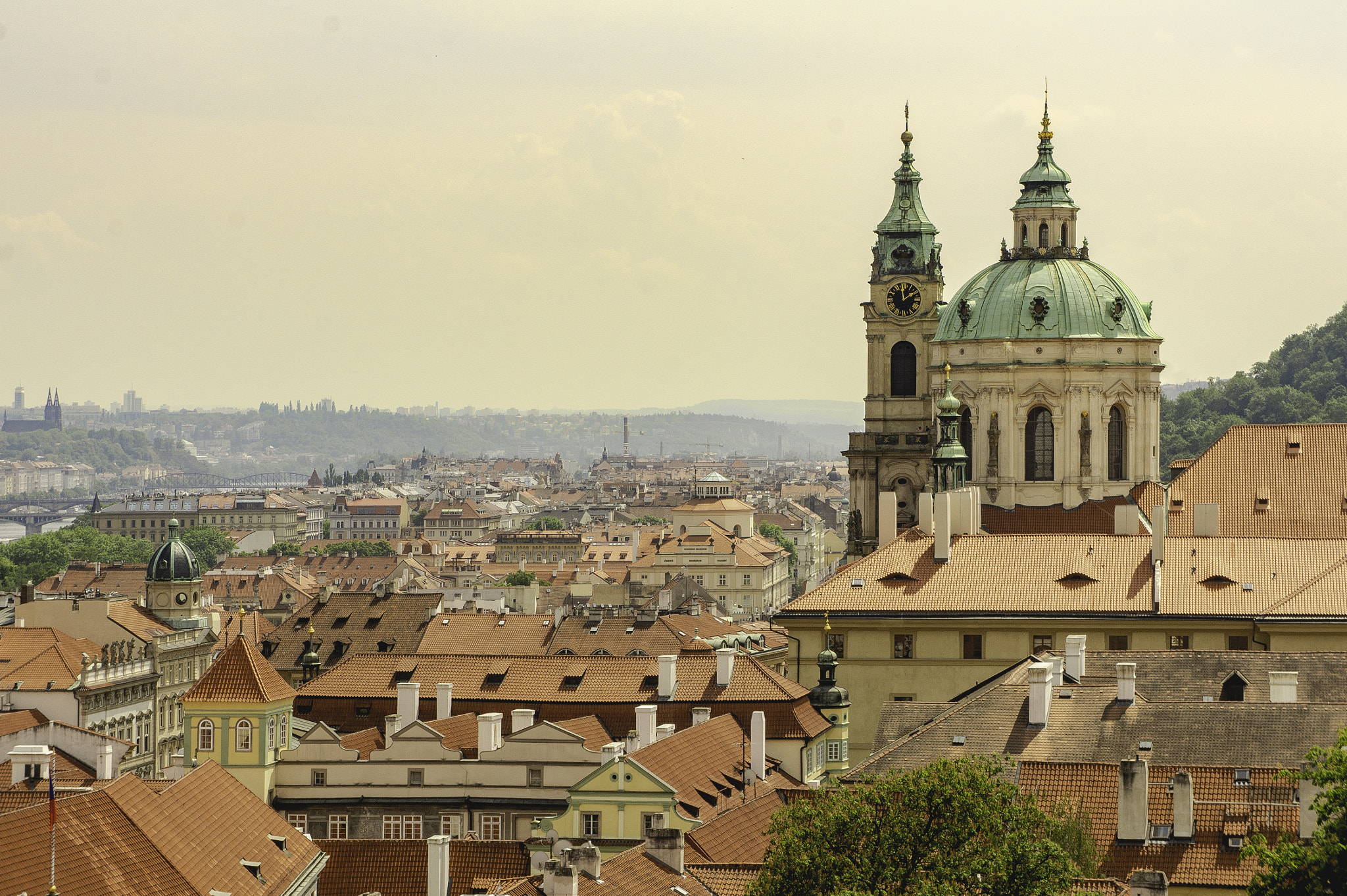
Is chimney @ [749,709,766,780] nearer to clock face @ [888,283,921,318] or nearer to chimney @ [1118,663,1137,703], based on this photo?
chimney @ [1118,663,1137,703]

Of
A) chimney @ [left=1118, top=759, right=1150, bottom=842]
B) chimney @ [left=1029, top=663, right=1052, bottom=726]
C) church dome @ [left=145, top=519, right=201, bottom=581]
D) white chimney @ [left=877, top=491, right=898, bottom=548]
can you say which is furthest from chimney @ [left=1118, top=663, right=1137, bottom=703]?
church dome @ [left=145, top=519, right=201, bottom=581]

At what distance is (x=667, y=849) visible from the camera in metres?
52.3

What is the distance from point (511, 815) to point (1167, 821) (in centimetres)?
2728

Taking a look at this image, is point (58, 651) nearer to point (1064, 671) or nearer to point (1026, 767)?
point (1064, 671)

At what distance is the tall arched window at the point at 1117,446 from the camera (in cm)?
11000

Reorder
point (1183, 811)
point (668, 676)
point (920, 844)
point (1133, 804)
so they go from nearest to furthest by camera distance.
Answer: point (920, 844) < point (1183, 811) < point (1133, 804) < point (668, 676)

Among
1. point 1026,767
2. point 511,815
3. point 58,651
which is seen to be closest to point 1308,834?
point 1026,767

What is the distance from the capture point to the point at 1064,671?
6688 centimetres

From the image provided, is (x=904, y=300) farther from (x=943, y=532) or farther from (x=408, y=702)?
(x=408, y=702)

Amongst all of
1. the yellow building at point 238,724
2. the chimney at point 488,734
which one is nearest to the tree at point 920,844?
the chimney at point 488,734

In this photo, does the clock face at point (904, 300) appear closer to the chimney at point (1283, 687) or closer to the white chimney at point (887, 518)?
the white chimney at point (887, 518)

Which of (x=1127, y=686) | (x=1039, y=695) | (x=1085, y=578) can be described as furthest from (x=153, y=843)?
(x=1085, y=578)

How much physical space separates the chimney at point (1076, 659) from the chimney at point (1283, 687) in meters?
5.58

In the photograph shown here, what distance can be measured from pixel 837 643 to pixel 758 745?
45.1 feet
